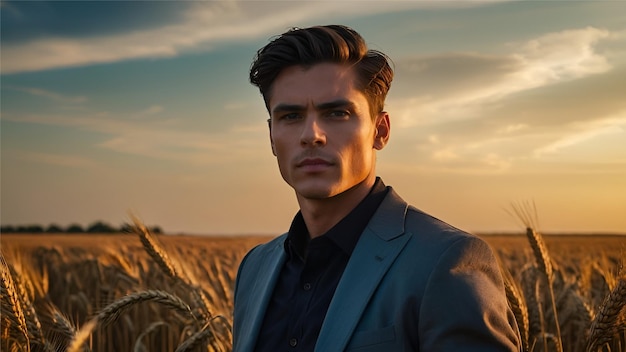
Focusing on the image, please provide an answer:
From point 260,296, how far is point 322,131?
2.59 feet

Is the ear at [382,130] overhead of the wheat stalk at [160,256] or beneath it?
overhead

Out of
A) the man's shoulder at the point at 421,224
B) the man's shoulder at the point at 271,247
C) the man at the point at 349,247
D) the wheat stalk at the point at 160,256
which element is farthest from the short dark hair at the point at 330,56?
the wheat stalk at the point at 160,256

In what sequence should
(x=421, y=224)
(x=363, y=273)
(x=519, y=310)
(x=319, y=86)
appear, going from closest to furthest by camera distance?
(x=363, y=273)
(x=421, y=224)
(x=319, y=86)
(x=519, y=310)

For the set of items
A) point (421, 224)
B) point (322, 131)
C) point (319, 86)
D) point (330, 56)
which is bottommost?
point (421, 224)

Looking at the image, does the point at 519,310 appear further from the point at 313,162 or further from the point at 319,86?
the point at 319,86

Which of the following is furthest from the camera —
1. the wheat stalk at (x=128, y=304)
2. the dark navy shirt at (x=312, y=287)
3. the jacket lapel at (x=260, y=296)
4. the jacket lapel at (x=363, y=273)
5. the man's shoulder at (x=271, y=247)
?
the man's shoulder at (x=271, y=247)

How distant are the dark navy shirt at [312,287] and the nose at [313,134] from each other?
Answer: 1.05ft

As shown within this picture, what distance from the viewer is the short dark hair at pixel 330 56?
255 centimetres

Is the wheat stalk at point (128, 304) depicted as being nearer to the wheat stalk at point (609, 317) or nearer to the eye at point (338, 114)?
the eye at point (338, 114)

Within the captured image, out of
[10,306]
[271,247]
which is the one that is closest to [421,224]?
[271,247]

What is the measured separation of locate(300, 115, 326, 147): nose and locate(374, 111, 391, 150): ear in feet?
1.14

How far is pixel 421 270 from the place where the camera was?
215 centimetres

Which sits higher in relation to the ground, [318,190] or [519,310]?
[318,190]

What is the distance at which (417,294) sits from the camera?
212 cm
